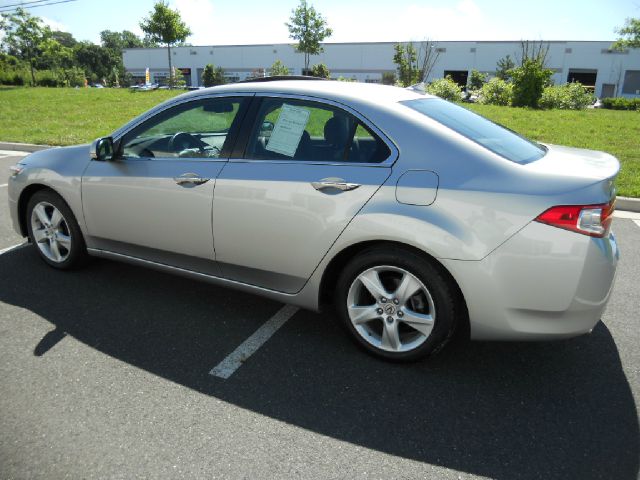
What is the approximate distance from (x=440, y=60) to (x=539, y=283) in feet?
222

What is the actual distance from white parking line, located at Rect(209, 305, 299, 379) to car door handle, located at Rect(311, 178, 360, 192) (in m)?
1.09

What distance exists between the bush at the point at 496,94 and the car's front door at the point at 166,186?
66.8 ft

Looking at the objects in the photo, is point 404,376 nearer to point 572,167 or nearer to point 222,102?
point 572,167

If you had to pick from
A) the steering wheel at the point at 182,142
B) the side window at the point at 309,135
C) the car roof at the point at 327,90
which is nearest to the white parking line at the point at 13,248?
the steering wheel at the point at 182,142

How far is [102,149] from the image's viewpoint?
143 inches

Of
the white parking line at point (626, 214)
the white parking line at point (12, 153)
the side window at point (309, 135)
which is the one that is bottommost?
the white parking line at point (626, 214)

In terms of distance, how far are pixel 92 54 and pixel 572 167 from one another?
397 feet

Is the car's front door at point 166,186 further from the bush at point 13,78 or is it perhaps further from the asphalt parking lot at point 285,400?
the bush at point 13,78

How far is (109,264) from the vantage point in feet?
14.7

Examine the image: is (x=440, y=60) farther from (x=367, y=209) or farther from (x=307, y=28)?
(x=367, y=209)

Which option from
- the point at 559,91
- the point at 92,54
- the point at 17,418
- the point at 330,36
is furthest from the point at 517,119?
the point at 92,54

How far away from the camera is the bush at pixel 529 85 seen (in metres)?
20.1

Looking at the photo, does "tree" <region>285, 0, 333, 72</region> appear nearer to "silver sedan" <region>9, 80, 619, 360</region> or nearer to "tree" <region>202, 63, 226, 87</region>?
"tree" <region>202, 63, 226, 87</region>

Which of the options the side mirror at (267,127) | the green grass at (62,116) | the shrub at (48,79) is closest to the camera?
the side mirror at (267,127)
